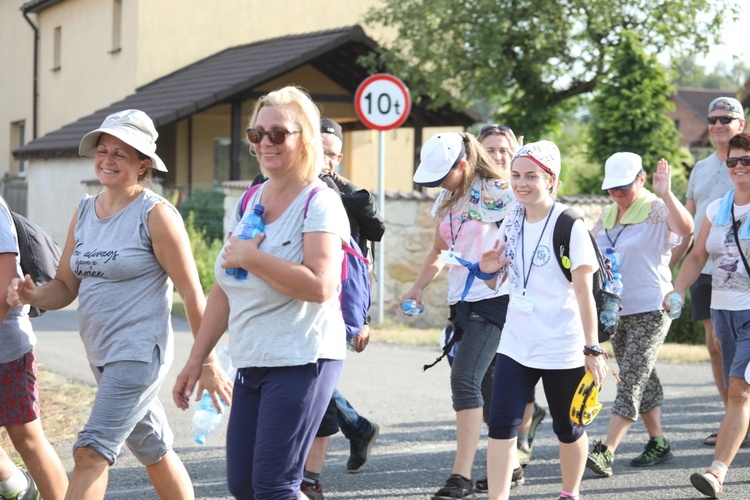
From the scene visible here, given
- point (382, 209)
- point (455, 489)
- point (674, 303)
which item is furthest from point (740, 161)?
point (382, 209)

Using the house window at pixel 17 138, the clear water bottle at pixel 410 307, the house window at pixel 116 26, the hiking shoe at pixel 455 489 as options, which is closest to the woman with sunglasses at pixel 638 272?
the hiking shoe at pixel 455 489

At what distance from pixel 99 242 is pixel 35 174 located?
23312 mm

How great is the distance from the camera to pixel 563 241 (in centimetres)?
495

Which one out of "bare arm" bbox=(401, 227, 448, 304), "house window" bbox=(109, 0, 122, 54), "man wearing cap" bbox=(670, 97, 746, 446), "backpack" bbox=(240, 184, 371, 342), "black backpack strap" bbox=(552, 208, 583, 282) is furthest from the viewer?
"house window" bbox=(109, 0, 122, 54)

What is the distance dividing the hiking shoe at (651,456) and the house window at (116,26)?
2176 centimetres

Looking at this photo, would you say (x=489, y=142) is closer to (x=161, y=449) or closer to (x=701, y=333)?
(x=161, y=449)

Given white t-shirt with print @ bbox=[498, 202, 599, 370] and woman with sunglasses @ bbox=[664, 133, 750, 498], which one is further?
woman with sunglasses @ bbox=[664, 133, 750, 498]

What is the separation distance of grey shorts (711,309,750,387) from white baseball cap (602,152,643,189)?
893 mm

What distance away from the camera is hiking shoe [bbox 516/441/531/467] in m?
6.43

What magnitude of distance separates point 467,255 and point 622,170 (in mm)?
1229

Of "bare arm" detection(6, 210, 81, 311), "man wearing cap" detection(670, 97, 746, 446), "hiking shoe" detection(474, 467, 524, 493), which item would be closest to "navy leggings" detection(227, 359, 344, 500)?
"bare arm" detection(6, 210, 81, 311)

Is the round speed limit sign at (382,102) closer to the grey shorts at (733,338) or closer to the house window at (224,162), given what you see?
the grey shorts at (733,338)

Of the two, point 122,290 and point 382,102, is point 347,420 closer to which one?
point 122,290

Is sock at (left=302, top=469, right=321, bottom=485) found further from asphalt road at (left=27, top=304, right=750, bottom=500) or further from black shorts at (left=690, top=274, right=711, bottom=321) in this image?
black shorts at (left=690, top=274, right=711, bottom=321)
